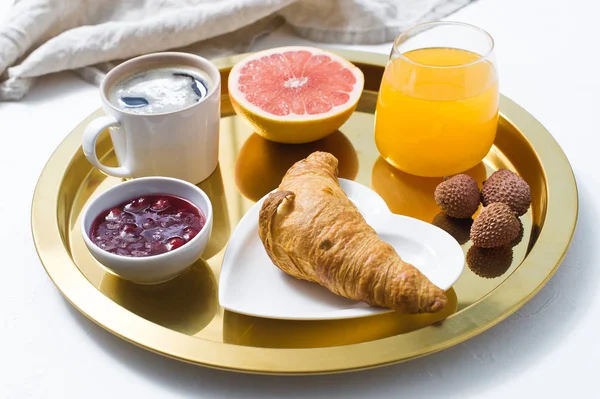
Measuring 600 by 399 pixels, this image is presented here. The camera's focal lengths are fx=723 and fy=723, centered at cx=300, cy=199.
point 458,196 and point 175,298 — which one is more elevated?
point 458,196

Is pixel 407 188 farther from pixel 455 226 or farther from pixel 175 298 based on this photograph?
pixel 175 298

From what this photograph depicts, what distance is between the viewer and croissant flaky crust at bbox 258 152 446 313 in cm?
128

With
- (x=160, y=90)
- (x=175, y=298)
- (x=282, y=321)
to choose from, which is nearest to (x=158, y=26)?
(x=160, y=90)

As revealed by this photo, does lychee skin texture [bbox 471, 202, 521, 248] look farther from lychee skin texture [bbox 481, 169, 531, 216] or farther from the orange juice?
the orange juice

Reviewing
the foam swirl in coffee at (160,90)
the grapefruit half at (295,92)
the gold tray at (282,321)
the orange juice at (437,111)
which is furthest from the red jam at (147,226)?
the orange juice at (437,111)

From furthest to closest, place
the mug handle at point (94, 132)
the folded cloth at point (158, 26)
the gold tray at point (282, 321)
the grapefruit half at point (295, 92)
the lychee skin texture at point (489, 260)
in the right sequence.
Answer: the folded cloth at point (158, 26)
the grapefruit half at point (295, 92)
the mug handle at point (94, 132)
the lychee skin texture at point (489, 260)
the gold tray at point (282, 321)

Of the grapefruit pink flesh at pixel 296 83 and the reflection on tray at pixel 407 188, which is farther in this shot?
the grapefruit pink flesh at pixel 296 83

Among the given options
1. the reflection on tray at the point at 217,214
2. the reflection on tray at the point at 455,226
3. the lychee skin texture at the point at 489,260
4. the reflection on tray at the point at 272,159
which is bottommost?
the reflection on tray at the point at 217,214

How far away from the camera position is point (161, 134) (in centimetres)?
162

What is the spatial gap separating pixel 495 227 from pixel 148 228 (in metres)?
0.70

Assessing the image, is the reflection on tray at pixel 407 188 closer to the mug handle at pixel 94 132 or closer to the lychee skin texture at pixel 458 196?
the lychee skin texture at pixel 458 196

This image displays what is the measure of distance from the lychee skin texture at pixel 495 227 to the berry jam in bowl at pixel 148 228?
55cm

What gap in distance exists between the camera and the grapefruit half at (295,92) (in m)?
1.76

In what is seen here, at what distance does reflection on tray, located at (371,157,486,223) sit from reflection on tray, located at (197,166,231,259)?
365 mm
